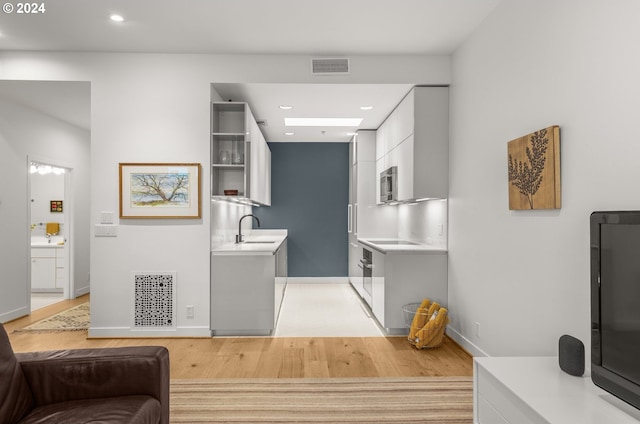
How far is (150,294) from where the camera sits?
4.00 m

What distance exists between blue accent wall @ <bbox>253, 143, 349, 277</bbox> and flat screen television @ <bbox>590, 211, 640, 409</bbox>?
5712mm

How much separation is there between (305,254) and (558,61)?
18.1 feet

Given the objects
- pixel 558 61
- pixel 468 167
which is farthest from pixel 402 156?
pixel 558 61

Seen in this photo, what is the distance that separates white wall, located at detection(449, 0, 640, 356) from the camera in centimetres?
194

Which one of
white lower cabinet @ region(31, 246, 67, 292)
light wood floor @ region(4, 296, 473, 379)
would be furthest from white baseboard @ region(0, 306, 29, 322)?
white lower cabinet @ region(31, 246, 67, 292)

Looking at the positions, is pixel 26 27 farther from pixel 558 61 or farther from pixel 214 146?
pixel 558 61

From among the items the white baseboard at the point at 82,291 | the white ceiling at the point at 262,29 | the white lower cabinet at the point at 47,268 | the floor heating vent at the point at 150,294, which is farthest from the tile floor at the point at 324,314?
the white lower cabinet at the point at 47,268

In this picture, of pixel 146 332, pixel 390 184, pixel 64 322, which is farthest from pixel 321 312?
pixel 64 322

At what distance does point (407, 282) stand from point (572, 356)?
85.9 inches

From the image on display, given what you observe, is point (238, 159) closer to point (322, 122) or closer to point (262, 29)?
point (262, 29)

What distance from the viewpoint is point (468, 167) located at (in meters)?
3.64

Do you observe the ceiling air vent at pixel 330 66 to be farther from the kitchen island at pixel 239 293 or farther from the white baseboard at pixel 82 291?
the white baseboard at pixel 82 291

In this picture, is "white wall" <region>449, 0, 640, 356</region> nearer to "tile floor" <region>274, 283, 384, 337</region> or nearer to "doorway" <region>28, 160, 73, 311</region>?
"tile floor" <region>274, 283, 384, 337</region>

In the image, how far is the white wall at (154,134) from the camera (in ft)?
13.1
